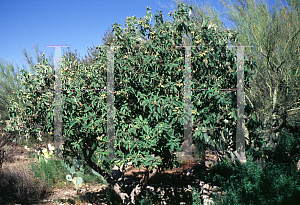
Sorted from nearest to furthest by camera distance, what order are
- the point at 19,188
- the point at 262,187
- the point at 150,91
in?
1. the point at 150,91
2. the point at 262,187
3. the point at 19,188

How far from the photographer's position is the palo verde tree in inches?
127

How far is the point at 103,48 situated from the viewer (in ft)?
12.2

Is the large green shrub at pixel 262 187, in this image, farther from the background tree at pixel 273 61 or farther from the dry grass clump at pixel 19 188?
the dry grass clump at pixel 19 188

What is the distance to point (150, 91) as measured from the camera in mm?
3393

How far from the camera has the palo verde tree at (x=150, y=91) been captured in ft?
10.6

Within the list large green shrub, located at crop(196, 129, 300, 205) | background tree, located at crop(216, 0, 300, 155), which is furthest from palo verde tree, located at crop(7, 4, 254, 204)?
background tree, located at crop(216, 0, 300, 155)

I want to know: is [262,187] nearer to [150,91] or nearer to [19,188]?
[150,91]

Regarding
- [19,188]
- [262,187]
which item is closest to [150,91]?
[262,187]

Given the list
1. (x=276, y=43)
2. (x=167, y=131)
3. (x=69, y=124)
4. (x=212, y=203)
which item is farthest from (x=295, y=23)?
(x=69, y=124)

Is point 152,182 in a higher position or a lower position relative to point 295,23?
lower

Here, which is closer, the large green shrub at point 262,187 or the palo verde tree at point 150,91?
A: the palo verde tree at point 150,91

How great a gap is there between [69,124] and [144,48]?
5.01 feet

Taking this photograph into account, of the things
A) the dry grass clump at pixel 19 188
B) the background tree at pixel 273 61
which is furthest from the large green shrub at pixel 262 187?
the dry grass clump at pixel 19 188

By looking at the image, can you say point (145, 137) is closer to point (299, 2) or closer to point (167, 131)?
point (167, 131)
